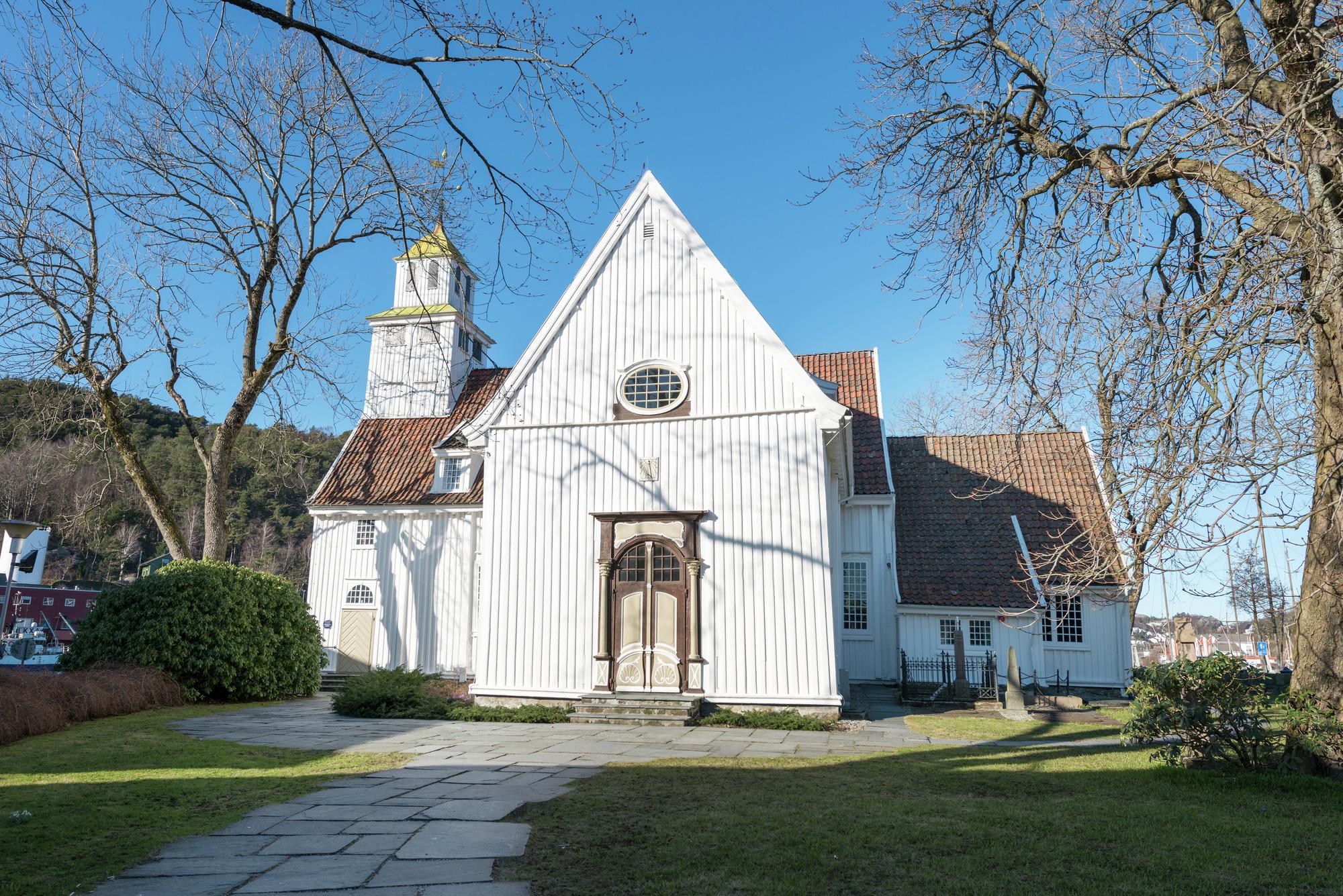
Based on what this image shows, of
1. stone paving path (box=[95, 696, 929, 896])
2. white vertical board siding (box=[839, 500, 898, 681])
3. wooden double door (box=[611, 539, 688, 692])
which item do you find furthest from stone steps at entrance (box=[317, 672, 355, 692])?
white vertical board siding (box=[839, 500, 898, 681])

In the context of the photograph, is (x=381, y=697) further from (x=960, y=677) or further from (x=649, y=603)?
(x=960, y=677)

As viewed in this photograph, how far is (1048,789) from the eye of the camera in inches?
309

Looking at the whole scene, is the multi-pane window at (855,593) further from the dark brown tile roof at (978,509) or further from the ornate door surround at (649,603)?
the ornate door surround at (649,603)

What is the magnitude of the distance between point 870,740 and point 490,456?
8960mm

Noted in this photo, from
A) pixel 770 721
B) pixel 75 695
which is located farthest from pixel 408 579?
pixel 770 721

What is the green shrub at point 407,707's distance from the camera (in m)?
14.8

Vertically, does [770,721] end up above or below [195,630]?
below

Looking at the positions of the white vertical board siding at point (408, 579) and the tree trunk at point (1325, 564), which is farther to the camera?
the white vertical board siding at point (408, 579)

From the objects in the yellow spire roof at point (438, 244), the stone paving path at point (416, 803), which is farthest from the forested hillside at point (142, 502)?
the yellow spire roof at point (438, 244)

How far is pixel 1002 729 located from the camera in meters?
13.7

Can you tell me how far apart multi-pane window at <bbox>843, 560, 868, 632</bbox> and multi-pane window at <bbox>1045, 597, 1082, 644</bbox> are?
469 cm

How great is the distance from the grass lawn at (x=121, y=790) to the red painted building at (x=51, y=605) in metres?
26.4

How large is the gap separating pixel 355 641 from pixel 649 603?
12300 millimetres

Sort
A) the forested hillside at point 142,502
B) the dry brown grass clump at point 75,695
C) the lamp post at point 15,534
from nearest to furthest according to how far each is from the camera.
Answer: the dry brown grass clump at point 75,695, the lamp post at point 15,534, the forested hillside at point 142,502
